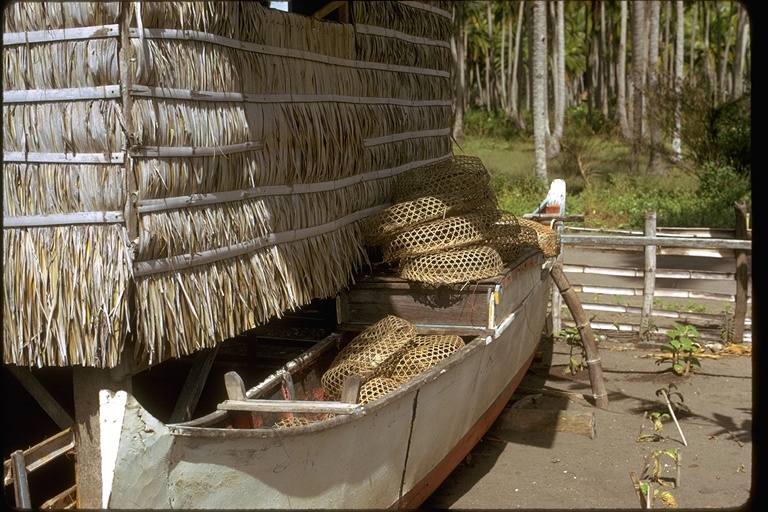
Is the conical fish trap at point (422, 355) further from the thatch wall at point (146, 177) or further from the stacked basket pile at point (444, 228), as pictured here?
the thatch wall at point (146, 177)

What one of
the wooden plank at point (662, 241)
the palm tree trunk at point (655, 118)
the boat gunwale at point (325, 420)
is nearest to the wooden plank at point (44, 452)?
the boat gunwale at point (325, 420)

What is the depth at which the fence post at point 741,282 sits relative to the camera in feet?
31.3

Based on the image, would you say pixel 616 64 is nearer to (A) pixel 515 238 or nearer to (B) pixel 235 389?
(A) pixel 515 238

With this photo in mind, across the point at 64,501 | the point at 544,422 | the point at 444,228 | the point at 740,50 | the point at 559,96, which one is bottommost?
the point at 544,422

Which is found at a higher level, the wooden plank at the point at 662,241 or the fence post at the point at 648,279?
the wooden plank at the point at 662,241

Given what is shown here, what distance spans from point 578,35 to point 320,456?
55.3 m

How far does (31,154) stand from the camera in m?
3.81

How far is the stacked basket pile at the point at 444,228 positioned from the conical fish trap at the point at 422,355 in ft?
1.35

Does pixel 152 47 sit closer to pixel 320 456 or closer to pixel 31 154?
pixel 31 154

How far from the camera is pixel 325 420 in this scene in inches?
157

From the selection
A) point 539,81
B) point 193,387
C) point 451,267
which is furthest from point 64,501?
A: point 539,81

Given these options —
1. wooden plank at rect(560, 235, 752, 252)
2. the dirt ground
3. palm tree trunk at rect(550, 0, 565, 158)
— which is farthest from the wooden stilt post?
palm tree trunk at rect(550, 0, 565, 158)

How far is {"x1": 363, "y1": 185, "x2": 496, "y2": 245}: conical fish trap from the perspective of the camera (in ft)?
19.4

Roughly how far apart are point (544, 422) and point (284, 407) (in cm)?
376
